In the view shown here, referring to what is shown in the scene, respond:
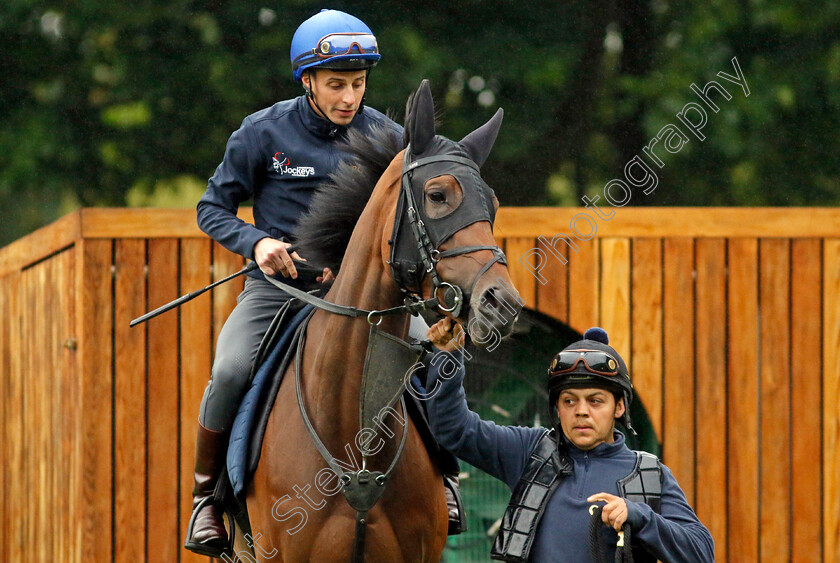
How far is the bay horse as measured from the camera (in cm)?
371

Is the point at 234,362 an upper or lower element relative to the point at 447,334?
lower

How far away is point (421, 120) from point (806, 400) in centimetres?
432

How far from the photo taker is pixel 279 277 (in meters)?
4.84

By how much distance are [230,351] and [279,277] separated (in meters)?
0.43

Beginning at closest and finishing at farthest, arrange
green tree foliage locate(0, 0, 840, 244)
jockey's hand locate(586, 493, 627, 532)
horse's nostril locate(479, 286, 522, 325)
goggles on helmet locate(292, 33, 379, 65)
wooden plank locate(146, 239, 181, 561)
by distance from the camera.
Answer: horse's nostril locate(479, 286, 522, 325), jockey's hand locate(586, 493, 627, 532), goggles on helmet locate(292, 33, 379, 65), wooden plank locate(146, 239, 181, 561), green tree foliage locate(0, 0, 840, 244)

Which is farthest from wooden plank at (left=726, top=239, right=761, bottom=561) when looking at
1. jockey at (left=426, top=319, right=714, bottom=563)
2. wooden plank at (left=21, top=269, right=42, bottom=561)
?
wooden plank at (left=21, top=269, right=42, bottom=561)

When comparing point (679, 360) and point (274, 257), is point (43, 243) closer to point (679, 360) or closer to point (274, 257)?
point (274, 257)

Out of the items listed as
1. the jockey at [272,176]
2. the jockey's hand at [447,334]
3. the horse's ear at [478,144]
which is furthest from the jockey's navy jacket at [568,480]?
the jockey at [272,176]

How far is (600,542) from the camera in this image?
3781 mm

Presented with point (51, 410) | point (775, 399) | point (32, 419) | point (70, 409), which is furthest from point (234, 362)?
point (32, 419)

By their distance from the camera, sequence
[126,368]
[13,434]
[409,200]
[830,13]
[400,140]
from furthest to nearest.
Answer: [830,13]
[13,434]
[126,368]
[400,140]
[409,200]

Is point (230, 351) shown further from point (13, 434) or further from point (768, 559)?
point (13, 434)

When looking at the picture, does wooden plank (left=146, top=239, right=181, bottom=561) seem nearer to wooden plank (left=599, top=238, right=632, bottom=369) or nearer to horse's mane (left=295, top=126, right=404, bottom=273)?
wooden plank (left=599, top=238, right=632, bottom=369)

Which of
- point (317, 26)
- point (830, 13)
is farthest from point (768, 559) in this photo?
point (830, 13)
